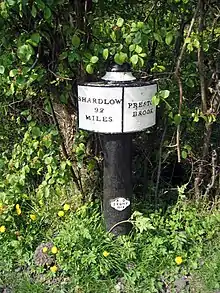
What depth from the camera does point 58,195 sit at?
3.38 m

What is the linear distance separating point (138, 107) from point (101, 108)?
0.20 meters

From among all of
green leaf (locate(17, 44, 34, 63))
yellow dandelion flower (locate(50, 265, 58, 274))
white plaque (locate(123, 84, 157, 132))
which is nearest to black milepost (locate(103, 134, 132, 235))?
white plaque (locate(123, 84, 157, 132))

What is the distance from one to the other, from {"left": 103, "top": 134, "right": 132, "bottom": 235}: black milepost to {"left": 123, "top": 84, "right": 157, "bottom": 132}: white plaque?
14 centimetres

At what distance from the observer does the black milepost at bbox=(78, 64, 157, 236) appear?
8.68 ft

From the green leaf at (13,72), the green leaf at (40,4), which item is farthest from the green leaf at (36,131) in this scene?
the green leaf at (40,4)

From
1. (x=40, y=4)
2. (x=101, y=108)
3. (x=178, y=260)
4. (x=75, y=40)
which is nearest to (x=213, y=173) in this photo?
(x=178, y=260)

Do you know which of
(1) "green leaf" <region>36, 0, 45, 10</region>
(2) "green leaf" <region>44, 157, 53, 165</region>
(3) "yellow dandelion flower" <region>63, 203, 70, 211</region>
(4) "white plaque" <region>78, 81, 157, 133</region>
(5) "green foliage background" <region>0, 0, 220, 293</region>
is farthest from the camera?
(3) "yellow dandelion flower" <region>63, 203, 70, 211</region>

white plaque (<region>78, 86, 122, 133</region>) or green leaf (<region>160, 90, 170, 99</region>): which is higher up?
green leaf (<region>160, 90, 170, 99</region>)

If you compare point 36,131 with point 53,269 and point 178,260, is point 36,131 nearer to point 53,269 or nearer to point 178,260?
point 53,269

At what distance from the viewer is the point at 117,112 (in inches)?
105

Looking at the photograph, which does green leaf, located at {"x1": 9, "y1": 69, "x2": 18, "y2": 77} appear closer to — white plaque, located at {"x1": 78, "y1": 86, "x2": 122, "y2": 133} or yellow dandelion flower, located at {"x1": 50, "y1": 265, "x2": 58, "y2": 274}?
white plaque, located at {"x1": 78, "y1": 86, "x2": 122, "y2": 133}

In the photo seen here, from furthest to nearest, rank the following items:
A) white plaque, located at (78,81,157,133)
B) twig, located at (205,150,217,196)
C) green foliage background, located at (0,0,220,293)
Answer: twig, located at (205,150,217,196) < green foliage background, located at (0,0,220,293) < white plaque, located at (78,81,157,133)

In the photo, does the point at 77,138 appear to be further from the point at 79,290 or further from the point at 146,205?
the point at 79,290

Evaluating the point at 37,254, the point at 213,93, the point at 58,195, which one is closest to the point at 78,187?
the point at 58,195
